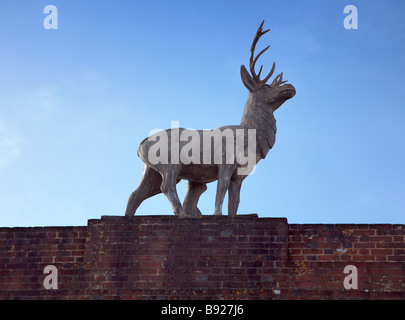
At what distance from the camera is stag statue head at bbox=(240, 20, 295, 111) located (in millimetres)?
15203

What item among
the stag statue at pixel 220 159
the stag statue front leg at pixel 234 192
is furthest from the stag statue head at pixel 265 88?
the stag statue front leg at pixel 234 192

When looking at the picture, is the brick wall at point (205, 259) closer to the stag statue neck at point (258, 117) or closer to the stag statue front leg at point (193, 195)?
the stag statue front leg at point (193, 195)

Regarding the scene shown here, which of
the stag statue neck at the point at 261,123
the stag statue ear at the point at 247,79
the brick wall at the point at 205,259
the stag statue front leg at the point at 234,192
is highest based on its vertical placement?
the stag statue ear at the point at 247,79

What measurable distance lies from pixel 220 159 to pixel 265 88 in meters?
1.62

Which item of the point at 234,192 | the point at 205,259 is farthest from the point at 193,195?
the point at 205,259

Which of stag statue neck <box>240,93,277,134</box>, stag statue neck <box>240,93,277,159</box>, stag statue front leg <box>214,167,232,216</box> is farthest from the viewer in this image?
stag statue neck <box>240,93,277,134</box>

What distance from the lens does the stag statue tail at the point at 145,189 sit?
15.0 m

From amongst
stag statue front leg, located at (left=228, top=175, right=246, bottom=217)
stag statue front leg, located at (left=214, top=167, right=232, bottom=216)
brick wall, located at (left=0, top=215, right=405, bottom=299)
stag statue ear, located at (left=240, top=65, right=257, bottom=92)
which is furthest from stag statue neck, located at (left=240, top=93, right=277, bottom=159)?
brick wall, located at (left=0, top=215, right=405, bottom=299)

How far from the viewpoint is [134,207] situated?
49.2 feet

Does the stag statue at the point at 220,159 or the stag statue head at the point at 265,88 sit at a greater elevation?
the stag statue head at the point at 265,88

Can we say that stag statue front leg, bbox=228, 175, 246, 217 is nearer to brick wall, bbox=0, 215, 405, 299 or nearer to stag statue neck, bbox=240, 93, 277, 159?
stag statue neck, bbox=240, 93, 277, 159

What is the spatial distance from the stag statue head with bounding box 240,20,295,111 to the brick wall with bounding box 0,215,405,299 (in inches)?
95.7
